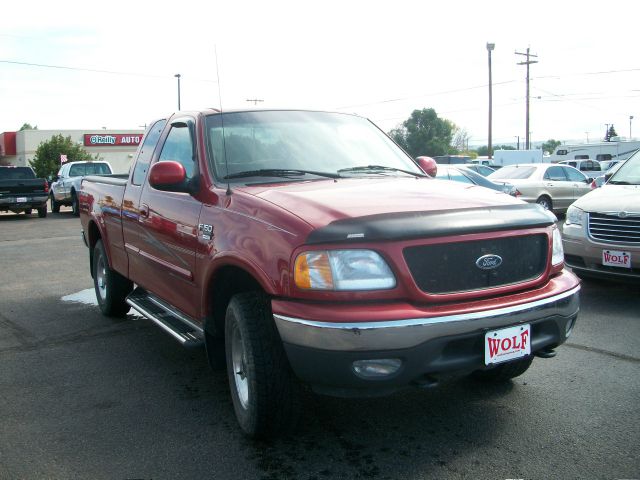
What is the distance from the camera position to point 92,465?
11.0 feet

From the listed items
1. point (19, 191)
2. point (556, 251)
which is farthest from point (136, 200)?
point (19, 191)

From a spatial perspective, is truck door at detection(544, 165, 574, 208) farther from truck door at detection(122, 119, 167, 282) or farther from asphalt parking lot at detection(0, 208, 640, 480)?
truck door at detection(122, 119, 167, 282)

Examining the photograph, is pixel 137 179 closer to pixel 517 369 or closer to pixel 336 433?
pixel 336 433

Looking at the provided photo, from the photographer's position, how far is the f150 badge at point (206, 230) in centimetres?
385

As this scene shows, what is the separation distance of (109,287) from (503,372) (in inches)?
152

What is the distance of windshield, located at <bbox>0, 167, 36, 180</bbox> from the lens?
20844 millimetres

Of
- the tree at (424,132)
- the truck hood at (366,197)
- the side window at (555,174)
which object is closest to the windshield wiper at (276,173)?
the truck hood at (366,197)

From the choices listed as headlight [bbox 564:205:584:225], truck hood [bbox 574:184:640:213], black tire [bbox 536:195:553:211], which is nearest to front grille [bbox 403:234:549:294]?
truck hood [bbox 574:184:640:213]

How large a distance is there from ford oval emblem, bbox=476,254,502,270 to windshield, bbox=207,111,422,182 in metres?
1.28

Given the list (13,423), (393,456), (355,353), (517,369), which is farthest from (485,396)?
(13,423)

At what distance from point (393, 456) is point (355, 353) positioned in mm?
719

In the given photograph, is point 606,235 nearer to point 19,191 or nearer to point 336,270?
point 336,270

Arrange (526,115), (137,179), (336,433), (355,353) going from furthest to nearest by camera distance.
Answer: (526,115) < (137,179) < (336,433) < (355,353)

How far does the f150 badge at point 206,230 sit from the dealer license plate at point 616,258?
14.8 feet
